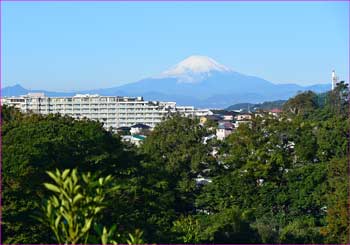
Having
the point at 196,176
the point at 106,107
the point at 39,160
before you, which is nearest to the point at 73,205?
the point at 39,160

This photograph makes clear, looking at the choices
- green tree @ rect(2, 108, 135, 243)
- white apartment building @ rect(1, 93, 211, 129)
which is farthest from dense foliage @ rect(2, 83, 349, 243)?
white apartment building @ rect(1, 93, 211, 129)

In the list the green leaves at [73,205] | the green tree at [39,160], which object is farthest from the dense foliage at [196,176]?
the green leaves at [73,205]

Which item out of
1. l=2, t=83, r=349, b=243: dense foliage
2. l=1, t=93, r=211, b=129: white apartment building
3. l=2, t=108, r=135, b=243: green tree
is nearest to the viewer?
l=2, t=108, r=135, b=243: green tree

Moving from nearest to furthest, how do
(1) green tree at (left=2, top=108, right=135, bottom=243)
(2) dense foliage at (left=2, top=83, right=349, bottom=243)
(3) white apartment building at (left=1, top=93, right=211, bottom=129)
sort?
(1) green tree at (left=2, top=108, right=135, bottom=243), (2) dense foliage at (left=2, top=83, right=349, bottom=243), (3) white apartment building at (left=1, top=93, right=211, bottom=129)

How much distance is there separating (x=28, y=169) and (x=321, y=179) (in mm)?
8660

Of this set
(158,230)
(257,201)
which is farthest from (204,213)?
(158,230)

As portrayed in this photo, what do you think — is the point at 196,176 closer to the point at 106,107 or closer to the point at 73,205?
the point at 73,205

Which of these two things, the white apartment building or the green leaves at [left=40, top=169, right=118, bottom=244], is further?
the white apartment building

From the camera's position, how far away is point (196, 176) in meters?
17.0

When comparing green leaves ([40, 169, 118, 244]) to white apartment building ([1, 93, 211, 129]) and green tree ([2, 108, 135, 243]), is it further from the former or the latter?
white apartment building ([1, 93, 211, 129])

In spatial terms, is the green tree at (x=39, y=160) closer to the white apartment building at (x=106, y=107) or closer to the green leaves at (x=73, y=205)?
the green leaves at (x=73, y=205)

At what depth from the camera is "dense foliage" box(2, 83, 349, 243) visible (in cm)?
922

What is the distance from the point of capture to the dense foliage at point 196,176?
9219 mm

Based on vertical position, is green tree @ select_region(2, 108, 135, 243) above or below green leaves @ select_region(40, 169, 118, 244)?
below
